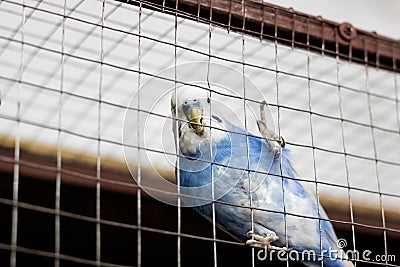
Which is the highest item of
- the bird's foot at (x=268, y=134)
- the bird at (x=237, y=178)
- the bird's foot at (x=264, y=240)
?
the bird's foot at (x=268, y=134)

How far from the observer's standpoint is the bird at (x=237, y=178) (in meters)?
0.80

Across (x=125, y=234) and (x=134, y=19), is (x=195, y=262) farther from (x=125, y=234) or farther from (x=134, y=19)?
(x=134, y=19)

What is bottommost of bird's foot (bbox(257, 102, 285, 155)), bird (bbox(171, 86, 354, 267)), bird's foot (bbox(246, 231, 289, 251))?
bird's foot (bbox(246, 231, 289, 251))

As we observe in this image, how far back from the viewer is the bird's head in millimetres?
798

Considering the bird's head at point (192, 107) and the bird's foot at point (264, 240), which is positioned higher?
the bird's head at point (192, 107)

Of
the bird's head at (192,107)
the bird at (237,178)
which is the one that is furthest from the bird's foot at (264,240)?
the bird's head at (192,107)

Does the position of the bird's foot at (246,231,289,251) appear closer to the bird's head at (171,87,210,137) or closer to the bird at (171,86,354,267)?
the bird at (171,86,354,267)

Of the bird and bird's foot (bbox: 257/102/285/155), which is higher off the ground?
bird's foot (bbox: 257/102/285/155)

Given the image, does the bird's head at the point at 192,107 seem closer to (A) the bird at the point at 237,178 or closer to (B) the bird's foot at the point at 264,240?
(A) the bird at the point at 237,178

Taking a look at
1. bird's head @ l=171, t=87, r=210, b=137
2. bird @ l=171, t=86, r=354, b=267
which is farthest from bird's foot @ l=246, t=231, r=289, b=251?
bird's head @ l=171, t=87, r=210, b=137

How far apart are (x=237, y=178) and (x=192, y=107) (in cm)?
9

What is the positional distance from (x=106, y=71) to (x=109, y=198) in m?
0.21

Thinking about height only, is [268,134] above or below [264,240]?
above

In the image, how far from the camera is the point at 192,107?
0.80 m
